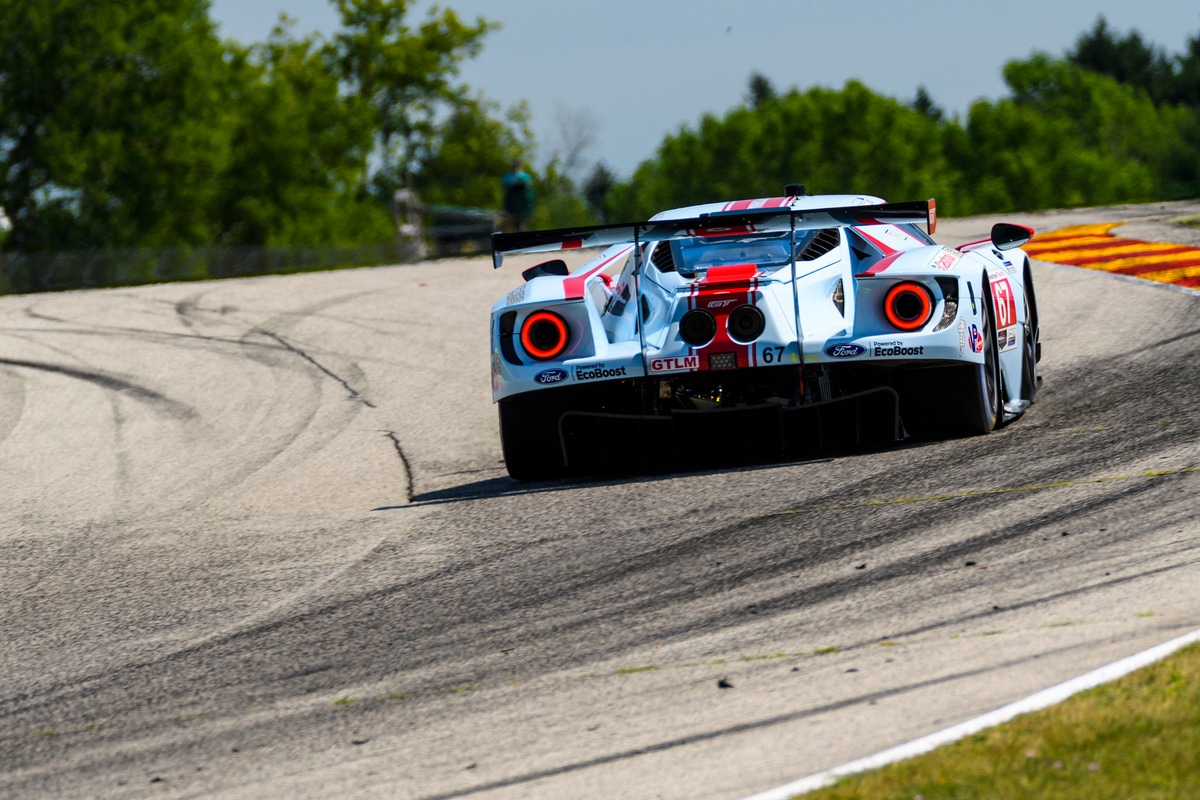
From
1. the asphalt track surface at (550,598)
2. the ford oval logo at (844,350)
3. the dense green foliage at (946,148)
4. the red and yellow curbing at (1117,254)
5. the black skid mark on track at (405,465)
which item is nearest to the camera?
the asphalt track surface at (550,598)

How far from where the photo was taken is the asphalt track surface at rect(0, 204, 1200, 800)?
151 inches

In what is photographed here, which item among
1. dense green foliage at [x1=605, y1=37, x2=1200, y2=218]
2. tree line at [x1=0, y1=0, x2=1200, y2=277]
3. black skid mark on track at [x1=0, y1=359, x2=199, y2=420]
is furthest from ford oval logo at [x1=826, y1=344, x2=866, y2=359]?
dense green foliage at [x1=605, y1=37, x2=1200, y2=218]

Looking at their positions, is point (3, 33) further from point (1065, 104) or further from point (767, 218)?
point (1065, 104)

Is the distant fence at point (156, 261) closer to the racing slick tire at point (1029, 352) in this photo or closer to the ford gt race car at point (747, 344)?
the racing slick tire at point (1029, 352)

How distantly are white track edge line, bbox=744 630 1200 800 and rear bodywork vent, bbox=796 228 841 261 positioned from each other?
3859 millimetres

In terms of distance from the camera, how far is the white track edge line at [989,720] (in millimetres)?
3279

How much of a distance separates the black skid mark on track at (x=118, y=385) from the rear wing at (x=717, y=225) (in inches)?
177

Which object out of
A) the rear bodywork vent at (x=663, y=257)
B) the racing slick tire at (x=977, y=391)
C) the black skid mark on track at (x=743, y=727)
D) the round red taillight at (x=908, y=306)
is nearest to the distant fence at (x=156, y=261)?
the rear bodywork vent at (x=663, y=257)

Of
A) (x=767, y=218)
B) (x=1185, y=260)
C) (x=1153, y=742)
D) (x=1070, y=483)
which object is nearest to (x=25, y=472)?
(x=767, y=218)

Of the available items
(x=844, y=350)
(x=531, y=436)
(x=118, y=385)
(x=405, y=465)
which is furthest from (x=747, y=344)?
(x=118, y=385)

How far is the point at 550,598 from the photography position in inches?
211

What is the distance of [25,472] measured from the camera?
9.57 metres

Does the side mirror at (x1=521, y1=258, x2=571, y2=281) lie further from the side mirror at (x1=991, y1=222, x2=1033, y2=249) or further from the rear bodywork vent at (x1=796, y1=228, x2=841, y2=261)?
the side mirror at (x1=991, y1=222, x2=1033, y2=249)

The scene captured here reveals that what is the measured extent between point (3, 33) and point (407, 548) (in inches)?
1750
